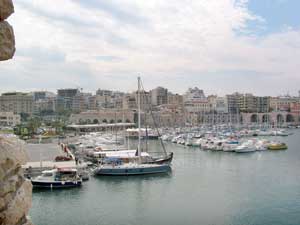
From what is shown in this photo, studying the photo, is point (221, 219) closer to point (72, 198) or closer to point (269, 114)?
point (72, 198)

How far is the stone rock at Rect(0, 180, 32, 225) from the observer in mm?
2084

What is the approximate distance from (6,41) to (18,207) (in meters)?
0.89

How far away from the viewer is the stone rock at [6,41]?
2.07 meters

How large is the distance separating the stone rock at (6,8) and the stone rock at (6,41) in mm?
37

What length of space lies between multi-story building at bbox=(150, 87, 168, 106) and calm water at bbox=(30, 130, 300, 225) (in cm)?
7468

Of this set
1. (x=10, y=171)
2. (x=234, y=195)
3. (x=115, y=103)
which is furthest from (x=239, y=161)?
(x=115, y=103)

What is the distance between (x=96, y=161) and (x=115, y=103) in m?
70.2

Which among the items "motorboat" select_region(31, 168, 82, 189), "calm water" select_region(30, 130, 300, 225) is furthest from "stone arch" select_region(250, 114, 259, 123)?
"motorboat" select_region(31, 168, 82, 189)

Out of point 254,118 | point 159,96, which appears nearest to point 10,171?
point 254,118

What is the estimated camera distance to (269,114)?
77.1 metres

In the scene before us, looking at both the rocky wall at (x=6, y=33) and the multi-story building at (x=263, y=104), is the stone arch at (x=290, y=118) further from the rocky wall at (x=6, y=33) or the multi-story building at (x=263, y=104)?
the rocky wall at (x=6, y=33)

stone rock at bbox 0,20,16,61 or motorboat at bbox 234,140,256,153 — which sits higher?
stone rock at bbox 0,20,16,61

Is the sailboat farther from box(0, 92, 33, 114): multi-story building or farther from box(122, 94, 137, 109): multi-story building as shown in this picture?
box(0, 92, 33, 114): multi-story building

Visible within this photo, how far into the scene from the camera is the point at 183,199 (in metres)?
14.3
